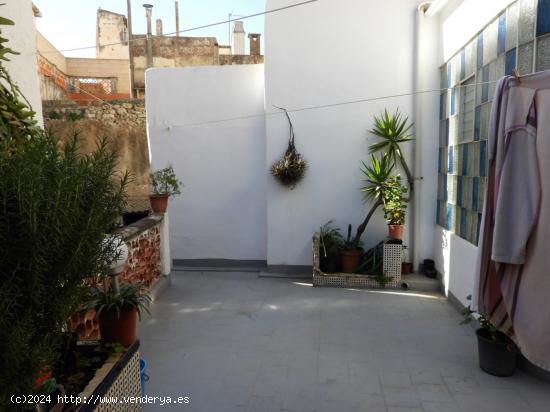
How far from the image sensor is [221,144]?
6.11 meters

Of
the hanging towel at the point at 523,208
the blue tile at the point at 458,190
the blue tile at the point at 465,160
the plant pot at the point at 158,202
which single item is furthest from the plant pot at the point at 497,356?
the plant pot at the point at 158,202

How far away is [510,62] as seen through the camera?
3162 mm

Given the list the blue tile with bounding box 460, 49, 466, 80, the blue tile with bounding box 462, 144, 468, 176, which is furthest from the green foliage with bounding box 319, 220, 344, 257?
the blue tile with bounding box 460, 49, 466, 80

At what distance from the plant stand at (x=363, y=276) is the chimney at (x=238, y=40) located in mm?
11071

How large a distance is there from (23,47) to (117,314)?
184cm

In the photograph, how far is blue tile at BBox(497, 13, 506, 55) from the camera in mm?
3297

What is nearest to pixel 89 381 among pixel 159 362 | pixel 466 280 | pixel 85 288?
pixel 85 288

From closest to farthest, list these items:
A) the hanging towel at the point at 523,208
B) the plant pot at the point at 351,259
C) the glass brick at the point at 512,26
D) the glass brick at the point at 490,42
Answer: the hanging towel at the point at 523,208
the glass brick at the point at 512,26
the glass brick at the point at 490,42
the plant pot at the point at 351,259

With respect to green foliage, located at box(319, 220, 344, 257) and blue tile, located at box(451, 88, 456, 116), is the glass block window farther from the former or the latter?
green foliage, located at box(319, 220, 344, 257)

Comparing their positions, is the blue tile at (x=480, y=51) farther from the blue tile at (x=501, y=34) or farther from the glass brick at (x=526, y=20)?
the glass brick at (x=526, y=20)

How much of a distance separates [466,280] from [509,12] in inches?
96.0

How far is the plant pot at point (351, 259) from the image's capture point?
5352mm

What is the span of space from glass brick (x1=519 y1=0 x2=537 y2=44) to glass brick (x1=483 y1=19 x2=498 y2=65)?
0.47 metres

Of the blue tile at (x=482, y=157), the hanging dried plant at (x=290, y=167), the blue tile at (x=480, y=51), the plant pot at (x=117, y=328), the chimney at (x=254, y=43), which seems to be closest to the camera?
the plant pot at (x=117, y=328)
